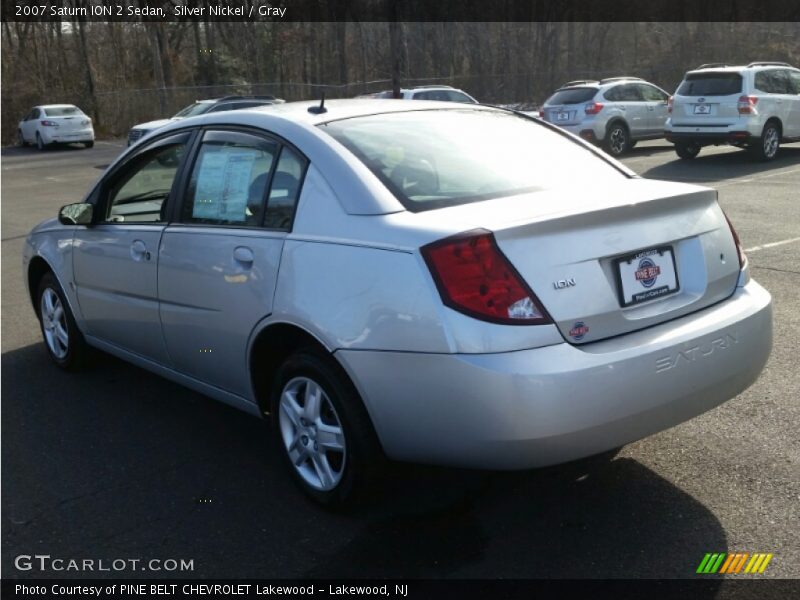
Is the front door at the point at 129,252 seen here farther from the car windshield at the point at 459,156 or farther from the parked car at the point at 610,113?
the parked car at the point at 610,113

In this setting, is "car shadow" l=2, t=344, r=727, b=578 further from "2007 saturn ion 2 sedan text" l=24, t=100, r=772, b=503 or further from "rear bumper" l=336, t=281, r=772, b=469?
"rear bumper" l=336, t=281, r=772, b=469

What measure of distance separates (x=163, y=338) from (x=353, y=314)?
1.61 m

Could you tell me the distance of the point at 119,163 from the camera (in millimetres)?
5246

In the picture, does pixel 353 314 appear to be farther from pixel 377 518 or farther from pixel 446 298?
pixel 377 518

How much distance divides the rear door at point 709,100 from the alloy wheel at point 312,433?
48.6ft

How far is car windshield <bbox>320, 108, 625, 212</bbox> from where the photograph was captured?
372 cm

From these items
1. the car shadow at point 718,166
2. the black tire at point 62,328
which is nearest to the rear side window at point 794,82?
the car shadow at point 718,166

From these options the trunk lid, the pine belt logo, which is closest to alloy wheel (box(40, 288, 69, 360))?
the trunk lid

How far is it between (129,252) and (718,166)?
45.8 ft

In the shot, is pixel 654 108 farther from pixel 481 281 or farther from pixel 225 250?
pixel 481 281

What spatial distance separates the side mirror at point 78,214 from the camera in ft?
17.2

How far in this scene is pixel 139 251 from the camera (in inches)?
186

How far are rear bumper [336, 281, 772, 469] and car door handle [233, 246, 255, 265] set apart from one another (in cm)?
73

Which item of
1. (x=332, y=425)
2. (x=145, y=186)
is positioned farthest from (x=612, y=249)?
(x=145, y=186)
